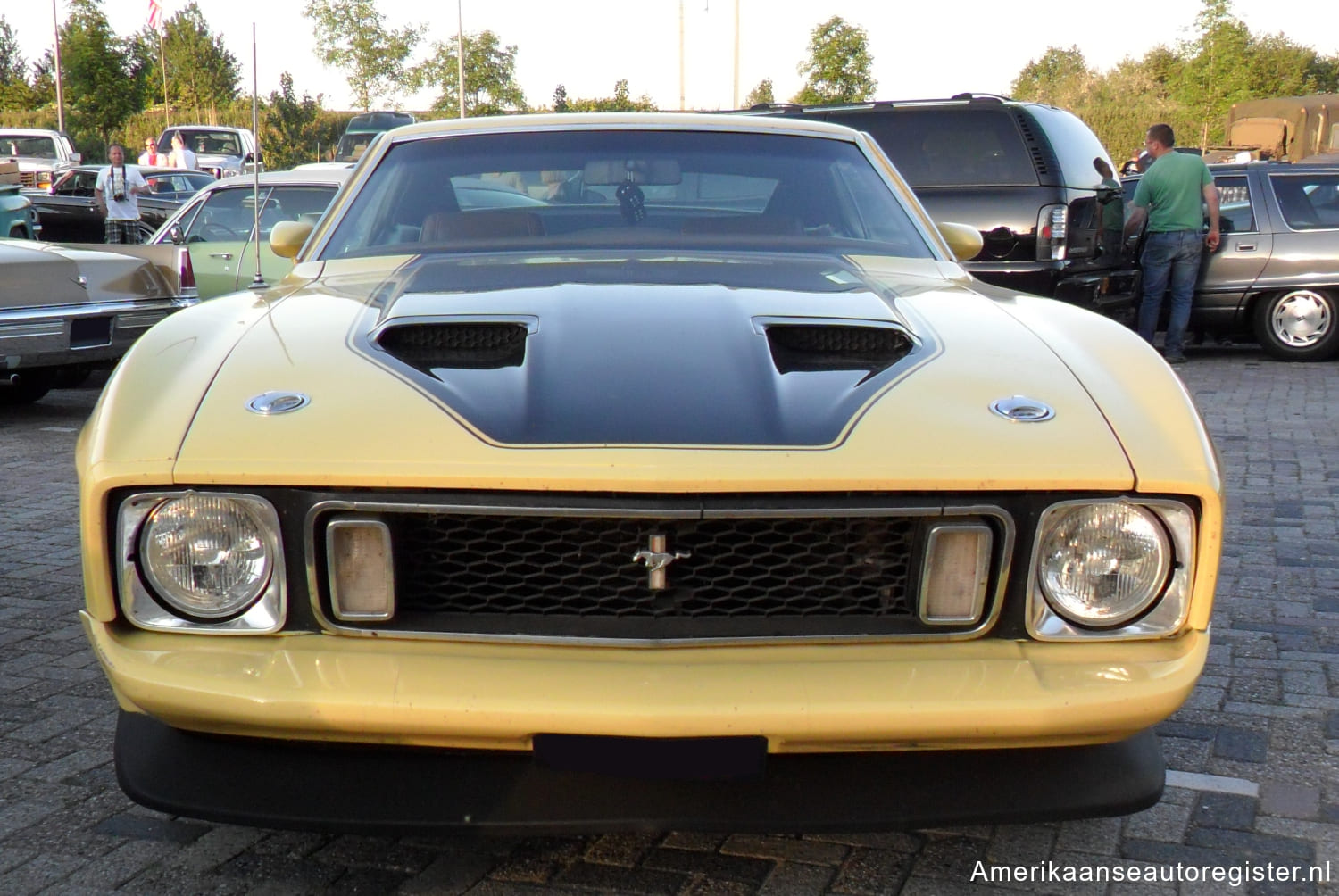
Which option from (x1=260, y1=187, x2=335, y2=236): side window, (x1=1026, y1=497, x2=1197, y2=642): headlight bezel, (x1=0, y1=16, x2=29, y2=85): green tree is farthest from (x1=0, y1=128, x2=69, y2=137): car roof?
(x1=0, y1=16, x2=29, y2=85): green tree

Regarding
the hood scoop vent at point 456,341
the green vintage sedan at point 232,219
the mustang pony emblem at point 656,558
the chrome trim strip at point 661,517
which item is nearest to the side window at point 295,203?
the green vintage sedan at point 232,219

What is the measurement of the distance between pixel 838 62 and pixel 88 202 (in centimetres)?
2985

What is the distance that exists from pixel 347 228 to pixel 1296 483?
4.66m

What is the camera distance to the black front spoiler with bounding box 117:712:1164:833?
204 centimetres

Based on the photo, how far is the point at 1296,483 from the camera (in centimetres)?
630

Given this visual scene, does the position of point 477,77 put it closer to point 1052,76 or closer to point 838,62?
point 838,62

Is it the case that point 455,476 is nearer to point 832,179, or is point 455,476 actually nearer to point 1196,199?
point 832,179

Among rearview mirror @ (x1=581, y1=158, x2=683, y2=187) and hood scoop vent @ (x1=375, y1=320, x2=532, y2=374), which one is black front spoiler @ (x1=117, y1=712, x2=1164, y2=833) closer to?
hood scoop vent @ (x1=375, y1=320, x2=532, y2=374)

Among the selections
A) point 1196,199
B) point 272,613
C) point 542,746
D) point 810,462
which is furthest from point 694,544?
point 1196,199

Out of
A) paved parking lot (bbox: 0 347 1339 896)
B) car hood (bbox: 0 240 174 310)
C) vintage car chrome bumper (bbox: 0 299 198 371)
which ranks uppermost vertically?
car hood (bbox: 0 240 174 310)

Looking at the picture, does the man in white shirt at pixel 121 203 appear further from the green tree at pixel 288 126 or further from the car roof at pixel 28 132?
the car roof at pixel 28 132

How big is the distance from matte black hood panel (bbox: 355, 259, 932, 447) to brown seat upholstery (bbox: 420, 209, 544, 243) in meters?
0.56

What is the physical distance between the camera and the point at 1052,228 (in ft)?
31.3

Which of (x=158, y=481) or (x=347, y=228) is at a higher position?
(x=347, y=228)
